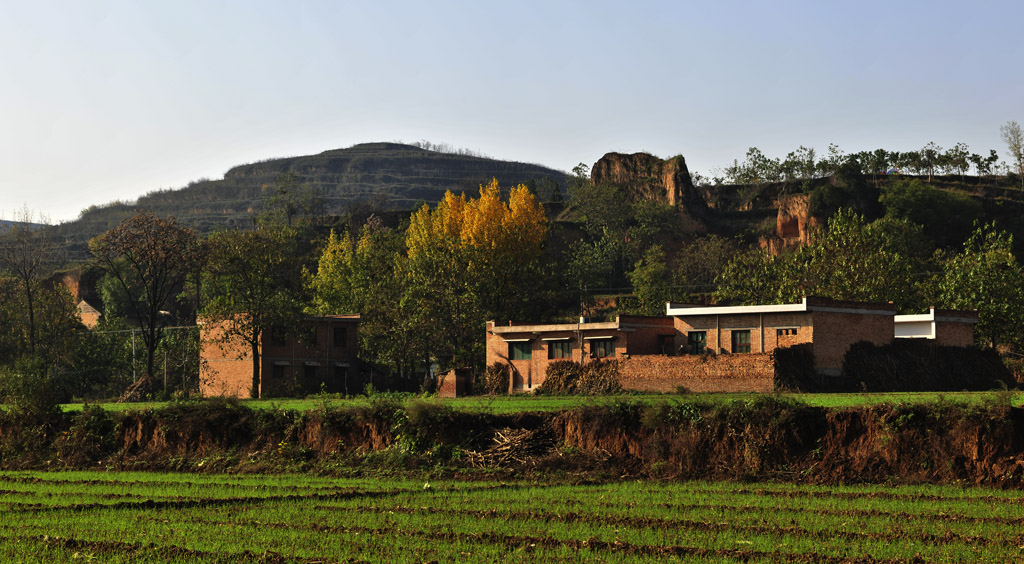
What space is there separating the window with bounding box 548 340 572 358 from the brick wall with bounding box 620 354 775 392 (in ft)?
12.4

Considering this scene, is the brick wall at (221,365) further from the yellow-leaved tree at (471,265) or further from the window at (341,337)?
the yellow-leaved tree at (471,265)

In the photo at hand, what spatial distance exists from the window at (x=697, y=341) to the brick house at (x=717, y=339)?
0.15ft

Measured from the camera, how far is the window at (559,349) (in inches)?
1894

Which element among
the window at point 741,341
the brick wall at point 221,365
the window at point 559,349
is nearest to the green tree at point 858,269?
the window at point 741,341

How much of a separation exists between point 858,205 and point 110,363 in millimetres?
66306

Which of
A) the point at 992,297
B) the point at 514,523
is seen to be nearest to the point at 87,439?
the point at 514,523

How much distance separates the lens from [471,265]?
201 ft

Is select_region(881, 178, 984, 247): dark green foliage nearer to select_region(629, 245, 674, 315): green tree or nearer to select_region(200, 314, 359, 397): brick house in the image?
select_region(629, 245, 674, 315): green tree

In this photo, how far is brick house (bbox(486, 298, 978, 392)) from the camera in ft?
139

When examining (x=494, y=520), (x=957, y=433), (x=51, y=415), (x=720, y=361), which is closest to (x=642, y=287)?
(x=720, y=361)

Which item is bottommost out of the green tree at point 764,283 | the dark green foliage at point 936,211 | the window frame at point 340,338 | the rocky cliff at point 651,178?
the window frame at point 340,338

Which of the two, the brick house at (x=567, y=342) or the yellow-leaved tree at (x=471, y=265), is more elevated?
the yellow-leaved tree at (x=471, y=265)

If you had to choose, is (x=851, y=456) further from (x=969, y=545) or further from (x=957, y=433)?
(x=969, y=545)

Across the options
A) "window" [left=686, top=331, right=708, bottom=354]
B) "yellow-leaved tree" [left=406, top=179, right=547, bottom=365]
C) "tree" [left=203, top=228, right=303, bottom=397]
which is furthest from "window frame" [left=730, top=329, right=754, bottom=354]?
"tree" [left=203, top=228, right=303, bottom=397]
